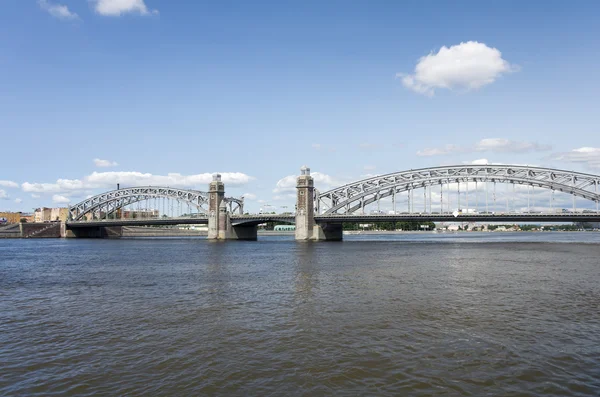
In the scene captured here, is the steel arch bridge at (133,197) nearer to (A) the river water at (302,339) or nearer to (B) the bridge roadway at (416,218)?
(B) the bridge roadway at (416,218)

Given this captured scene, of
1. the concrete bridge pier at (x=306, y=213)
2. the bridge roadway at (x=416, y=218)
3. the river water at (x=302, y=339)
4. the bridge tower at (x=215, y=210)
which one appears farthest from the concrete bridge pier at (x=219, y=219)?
the river water at (x=302, y=339)

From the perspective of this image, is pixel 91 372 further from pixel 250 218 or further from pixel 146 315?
pixel 250 218

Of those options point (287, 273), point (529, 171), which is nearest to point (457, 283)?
point (287, 273)

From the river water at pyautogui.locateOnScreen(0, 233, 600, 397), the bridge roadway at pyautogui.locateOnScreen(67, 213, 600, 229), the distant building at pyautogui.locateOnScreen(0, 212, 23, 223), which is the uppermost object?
the distant building at pyautogui.locateOnScreen(0, 212, 23, 223)

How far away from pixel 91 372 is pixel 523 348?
37.1 feet

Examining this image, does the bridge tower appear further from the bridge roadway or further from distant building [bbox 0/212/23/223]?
distant building [bbox 0/212/23/223]

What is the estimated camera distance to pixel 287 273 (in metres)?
33.3

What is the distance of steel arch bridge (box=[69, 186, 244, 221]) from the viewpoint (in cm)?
13025

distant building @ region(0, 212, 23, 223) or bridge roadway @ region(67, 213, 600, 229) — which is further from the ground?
distant building @ region(0, 212, 23, 223)

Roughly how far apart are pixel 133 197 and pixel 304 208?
220 feet

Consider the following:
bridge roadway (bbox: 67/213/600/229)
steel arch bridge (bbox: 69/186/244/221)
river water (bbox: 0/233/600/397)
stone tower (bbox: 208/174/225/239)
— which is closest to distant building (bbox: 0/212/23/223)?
steel arch bridge (bbox: 69/186/244/221)

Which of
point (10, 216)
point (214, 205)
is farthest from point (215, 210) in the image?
point (10, 216)

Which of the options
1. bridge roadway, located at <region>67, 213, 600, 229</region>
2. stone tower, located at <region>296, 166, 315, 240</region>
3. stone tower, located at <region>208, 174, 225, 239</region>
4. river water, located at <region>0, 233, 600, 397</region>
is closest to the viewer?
river water, located at <region>0, 233, 600, 397</region>

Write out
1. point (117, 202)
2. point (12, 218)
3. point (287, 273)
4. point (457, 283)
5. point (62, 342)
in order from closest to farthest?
1. point (62, 342)
2. point (457, 283)
3. point (287, 273)
4. point (117, 202)
5. point (12, 218)
